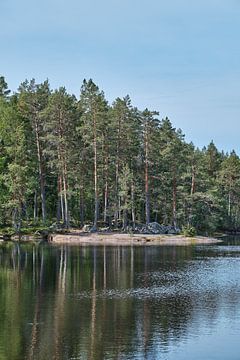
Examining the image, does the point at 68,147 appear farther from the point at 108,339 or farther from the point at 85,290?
the point at 108,339

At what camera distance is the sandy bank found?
263 feet

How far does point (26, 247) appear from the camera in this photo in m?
69.4

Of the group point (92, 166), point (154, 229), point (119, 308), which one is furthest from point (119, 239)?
point (119, 308)

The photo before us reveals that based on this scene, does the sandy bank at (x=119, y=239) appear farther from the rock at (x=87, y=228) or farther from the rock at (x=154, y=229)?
the rock at (x=154, y=229)

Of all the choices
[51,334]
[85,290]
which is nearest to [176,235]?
[85,290]

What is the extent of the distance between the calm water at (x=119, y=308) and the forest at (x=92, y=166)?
3165 cm

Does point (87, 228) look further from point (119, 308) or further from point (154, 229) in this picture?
point (119, 308)

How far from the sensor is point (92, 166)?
9531 centimetres

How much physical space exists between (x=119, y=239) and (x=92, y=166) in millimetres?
16787

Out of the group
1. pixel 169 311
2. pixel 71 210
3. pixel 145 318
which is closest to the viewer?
pixel 145 318

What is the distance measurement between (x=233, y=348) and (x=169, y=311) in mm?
7709

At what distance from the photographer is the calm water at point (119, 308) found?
75.5 ft

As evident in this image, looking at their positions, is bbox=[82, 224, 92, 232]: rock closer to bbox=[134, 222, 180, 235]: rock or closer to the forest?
the forest

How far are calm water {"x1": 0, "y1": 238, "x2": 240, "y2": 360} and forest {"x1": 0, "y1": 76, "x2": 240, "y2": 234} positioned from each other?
1246 inches
